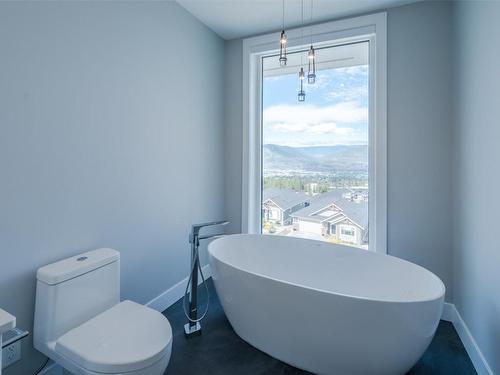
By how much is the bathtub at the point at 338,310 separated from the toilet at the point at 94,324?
1.77 feet

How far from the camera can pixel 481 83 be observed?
1669mm

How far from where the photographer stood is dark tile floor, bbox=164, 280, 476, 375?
1.67 metres

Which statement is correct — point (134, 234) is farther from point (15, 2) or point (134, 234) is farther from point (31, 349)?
point (15, 2)

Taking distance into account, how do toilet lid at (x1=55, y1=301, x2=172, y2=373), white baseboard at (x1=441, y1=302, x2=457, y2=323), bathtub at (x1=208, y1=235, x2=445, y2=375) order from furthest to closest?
1. white baseboard at (x1=441, y1=302, x2=457, y2=323)
2. bathtub at (x1=208, y1=235, x2=445, y2=375)
3. toilet lid at (x1=55, y1=301, x2=172, y2=373)

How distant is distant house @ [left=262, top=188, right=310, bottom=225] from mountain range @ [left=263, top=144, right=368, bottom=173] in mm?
256

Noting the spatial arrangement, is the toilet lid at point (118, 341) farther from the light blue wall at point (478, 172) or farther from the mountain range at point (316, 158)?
the mountain range at point (316, 158)

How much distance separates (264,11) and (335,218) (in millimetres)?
2022

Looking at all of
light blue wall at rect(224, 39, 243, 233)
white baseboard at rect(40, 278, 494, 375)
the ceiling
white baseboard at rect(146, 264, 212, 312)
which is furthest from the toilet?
the ceiling

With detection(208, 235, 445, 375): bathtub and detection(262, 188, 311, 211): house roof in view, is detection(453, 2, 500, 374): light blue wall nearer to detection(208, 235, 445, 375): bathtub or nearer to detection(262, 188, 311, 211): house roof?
detection(208, 235, 445, 375): bathtub

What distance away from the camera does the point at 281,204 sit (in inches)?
117

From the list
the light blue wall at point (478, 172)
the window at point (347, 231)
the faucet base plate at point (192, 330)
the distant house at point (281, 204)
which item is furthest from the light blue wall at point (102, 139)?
the light blue wall at point (478, 172)

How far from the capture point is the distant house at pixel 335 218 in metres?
2.59

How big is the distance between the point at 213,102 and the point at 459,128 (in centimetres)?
216

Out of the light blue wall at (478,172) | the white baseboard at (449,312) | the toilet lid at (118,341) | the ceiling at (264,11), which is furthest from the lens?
the ceiling at (264,11)
